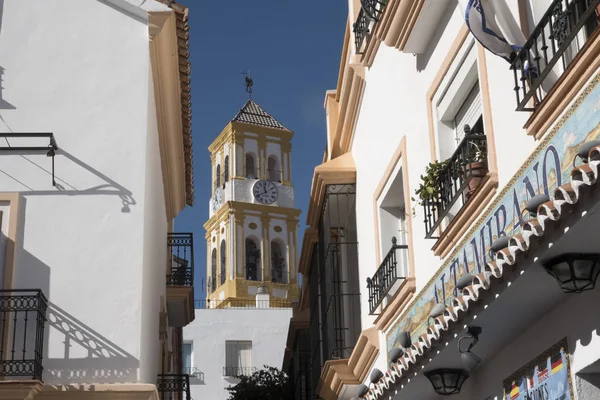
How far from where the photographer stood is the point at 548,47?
22.1 feet

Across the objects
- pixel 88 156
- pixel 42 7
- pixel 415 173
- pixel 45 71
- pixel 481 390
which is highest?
pixel 42 7

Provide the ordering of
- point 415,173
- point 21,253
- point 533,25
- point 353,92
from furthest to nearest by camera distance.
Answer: point 353,92, point 21,253, point 415,173, point 533,25

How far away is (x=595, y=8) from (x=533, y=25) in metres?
1.13

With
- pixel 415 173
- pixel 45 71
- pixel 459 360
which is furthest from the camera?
pixel 45 71

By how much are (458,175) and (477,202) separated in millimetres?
671

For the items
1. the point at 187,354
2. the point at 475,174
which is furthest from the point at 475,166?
the point at 187,354

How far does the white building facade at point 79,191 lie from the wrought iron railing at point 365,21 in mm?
2057

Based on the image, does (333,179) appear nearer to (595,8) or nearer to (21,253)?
(21,253)

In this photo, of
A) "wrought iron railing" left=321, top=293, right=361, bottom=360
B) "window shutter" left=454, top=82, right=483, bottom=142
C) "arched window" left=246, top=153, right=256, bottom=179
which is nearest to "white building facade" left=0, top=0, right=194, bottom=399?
"wrought iron railing" left=321, top=293, right=361, bottom=360

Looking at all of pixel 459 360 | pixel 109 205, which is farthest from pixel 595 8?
pixel 109 205

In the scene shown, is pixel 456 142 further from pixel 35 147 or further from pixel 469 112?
pixel 35 147

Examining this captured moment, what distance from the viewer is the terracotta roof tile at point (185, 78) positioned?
42.5 ft

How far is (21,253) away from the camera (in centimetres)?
1152

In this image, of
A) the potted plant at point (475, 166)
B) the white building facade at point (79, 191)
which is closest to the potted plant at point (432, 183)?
the potted plant at point (475, 166)
